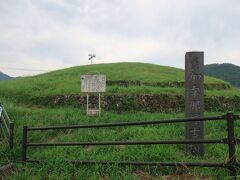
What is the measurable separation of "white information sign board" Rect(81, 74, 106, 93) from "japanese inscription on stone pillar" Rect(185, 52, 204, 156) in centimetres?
729

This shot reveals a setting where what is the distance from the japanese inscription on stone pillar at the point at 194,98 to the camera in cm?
710

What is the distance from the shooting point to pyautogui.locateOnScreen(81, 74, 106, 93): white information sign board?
46.1ft

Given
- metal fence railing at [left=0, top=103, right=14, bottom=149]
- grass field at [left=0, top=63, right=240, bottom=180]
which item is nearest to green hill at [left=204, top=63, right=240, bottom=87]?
grass field at [left=0, top=63, right=240, bottom=180]

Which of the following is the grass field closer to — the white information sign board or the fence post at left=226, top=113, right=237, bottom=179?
the fence post at left=226, top=113, right=237, bottom=179

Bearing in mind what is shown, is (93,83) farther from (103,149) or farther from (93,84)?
(103,149)

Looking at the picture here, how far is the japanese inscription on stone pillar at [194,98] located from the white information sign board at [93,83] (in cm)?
729

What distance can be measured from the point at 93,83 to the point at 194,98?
7.64 m

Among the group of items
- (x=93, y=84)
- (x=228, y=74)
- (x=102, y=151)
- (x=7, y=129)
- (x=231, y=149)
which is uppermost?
(x=228, y=74)

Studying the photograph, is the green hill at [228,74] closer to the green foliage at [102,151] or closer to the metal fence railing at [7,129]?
the green foliage at [102,151]

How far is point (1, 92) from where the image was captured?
67.6 feet

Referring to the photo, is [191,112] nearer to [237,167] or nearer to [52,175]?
[237,167]

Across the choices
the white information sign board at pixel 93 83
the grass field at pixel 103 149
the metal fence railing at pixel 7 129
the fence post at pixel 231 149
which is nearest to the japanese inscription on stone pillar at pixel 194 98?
the grass field at pixel 103 149

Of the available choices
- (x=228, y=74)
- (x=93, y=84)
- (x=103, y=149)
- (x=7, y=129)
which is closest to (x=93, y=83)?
(x=93, y=84)

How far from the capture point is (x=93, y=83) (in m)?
14.1
